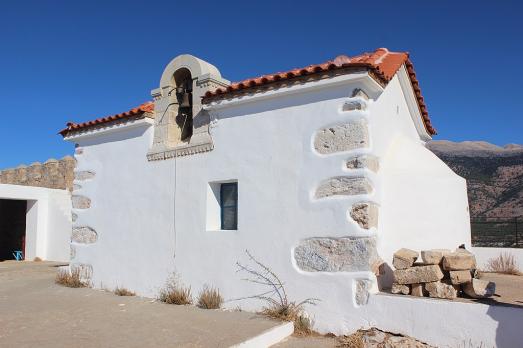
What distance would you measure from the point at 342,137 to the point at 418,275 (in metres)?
2.02

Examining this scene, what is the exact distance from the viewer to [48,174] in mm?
17953

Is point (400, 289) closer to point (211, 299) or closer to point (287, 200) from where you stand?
point (287, 200)

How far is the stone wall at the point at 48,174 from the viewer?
17.6 metres

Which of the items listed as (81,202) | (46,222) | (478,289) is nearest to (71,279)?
(81,202)

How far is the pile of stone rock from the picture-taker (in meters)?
5.18

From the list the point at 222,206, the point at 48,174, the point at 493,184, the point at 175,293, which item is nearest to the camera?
the point at 175,293

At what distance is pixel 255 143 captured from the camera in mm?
6656

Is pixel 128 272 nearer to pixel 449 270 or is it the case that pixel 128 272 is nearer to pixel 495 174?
pixel 449 270

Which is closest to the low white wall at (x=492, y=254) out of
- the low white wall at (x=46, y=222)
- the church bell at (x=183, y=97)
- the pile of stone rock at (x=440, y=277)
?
the pile of stone rock at (x=440, y=277)

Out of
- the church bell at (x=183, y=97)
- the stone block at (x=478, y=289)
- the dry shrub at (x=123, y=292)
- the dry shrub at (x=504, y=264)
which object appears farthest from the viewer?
the dry shrub at (x=504, y=264)

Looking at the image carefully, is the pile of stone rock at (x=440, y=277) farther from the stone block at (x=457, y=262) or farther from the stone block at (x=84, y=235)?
the stone block at (x=84, y=235)

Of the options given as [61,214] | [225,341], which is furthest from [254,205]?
[61,214]

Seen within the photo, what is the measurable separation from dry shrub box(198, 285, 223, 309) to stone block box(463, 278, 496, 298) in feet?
11.6

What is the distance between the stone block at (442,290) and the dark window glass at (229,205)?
10.1ft
